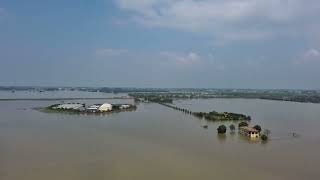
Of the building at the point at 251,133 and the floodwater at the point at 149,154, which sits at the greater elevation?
the building at the point at 251,133

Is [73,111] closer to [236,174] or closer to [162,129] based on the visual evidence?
[162,129]

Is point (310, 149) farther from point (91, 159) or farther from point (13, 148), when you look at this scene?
point (13, 148)

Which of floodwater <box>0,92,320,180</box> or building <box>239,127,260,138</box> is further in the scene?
building <box>239,127,260,138</box>

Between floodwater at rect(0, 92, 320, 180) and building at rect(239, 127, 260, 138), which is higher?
building at rect(239, 127, 260, 138)

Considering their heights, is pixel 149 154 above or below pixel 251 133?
below

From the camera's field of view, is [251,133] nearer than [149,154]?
No

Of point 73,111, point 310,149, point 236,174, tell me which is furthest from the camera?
point 73,111

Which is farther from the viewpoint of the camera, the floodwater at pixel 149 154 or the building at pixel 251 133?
the building at pixel 251 133

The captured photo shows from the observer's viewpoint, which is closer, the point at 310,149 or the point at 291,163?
the point at 291,163

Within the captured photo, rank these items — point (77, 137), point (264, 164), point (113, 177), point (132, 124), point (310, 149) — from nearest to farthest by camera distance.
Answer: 1. point (113, 177)
2. point (264, 164)
3. point (310, 149)
4. point (77, 137)
5. point (132, 124)

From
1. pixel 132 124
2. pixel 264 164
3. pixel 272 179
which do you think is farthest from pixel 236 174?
pixel 132 124
